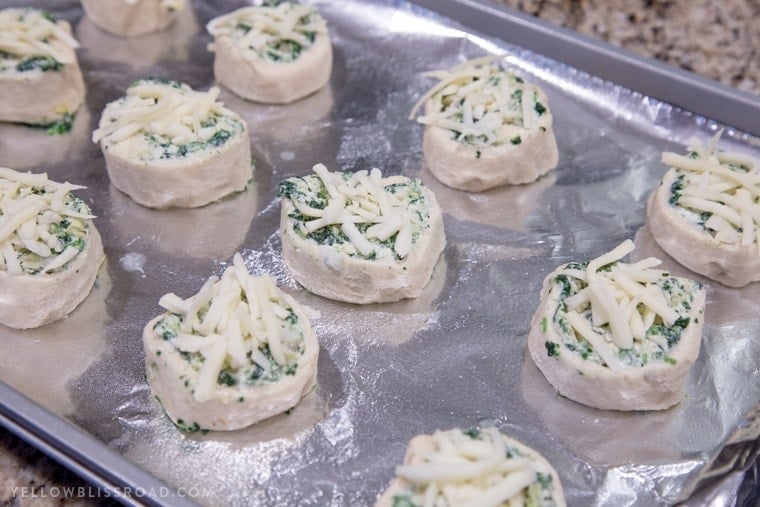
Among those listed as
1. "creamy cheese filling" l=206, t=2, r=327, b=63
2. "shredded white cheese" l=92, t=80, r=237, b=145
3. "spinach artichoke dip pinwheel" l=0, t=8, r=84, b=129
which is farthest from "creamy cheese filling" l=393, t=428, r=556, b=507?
"spinach artichoke dip pinwheel" l=0, t=8, r=84, b=129

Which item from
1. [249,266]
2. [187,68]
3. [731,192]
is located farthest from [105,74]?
[731,192]

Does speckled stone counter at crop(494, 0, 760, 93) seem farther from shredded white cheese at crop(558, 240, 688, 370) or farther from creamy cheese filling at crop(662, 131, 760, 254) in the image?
shredded white cheese at crop(558, 240, 688, 370)

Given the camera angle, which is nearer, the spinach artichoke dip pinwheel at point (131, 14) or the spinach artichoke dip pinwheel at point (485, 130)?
the spinach artichoke dip pinwheel at point (485, 130)

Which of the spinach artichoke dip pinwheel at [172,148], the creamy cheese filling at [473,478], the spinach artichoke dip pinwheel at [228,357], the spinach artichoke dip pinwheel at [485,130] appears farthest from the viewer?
the spinach artichoke dip pinwheel at [485,130]

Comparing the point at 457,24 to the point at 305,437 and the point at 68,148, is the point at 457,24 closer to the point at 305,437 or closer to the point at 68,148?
the point at 68,148

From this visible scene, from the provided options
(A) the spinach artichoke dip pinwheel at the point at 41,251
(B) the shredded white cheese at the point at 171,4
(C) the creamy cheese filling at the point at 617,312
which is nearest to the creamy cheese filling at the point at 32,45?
(B) the shredded white cheese at the point at 171,4

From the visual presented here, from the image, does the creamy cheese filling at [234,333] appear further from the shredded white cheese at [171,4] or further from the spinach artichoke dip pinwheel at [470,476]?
the shredded white cheese at [171,4]
